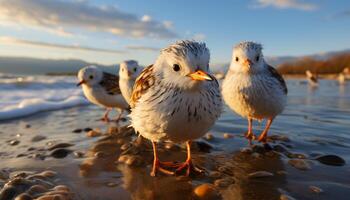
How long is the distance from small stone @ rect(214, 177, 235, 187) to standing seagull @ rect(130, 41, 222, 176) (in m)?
0.57

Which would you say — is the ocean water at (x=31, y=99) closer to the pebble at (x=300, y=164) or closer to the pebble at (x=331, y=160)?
the pebble at (x=300, y=164)

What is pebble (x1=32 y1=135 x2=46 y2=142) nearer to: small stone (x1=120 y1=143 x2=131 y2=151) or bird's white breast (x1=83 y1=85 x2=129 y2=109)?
small stone (x1=120 y1=143 x2=131 y2=151)

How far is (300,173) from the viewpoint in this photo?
420 centimetres

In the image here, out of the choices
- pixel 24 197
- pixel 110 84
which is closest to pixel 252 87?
pixel 24 197

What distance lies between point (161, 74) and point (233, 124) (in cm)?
414

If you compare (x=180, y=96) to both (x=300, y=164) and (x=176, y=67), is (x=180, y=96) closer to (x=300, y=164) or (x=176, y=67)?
(x=176, y=67)

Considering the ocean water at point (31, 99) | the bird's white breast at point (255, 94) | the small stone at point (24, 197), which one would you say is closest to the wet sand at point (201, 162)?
the small stone at point (24, 197)

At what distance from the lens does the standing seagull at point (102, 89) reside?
9398 millimetres

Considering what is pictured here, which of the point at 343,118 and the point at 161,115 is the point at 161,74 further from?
the point at 343,118

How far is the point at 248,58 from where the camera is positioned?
6.00 metres

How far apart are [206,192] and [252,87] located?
2771 mm

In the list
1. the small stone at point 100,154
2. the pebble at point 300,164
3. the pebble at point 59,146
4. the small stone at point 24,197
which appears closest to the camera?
the small stone at point 24,197

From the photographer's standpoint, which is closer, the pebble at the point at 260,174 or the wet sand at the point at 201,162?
the wet sand at the point at 201,162

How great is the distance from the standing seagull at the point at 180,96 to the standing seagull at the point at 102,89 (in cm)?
533
